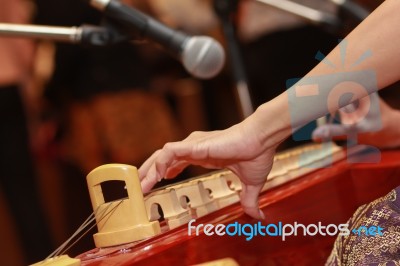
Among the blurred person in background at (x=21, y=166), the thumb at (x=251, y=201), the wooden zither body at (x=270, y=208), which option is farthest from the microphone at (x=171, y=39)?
the blurred person in background at (x=21, y=166)

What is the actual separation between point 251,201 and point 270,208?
0.16ft

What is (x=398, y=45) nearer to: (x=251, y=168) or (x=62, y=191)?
(x=251, y=168)

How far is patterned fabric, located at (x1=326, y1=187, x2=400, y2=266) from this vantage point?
0.74 metres

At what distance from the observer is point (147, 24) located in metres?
1.10

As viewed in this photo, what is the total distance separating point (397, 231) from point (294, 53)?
1023 millimetres

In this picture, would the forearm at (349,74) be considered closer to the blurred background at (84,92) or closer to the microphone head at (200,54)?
the microphone head at (200,54)

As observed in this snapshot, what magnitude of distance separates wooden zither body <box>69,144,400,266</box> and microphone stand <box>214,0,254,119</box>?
223 millimetres

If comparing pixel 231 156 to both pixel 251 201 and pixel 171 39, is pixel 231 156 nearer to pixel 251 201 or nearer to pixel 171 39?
pixel 251 201

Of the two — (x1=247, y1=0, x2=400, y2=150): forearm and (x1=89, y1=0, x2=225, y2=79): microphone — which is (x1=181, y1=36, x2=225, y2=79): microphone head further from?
(x1=247, y1=0, x2=400, y2=150): forearm

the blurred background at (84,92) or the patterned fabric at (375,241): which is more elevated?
the blurred background at (84,92)

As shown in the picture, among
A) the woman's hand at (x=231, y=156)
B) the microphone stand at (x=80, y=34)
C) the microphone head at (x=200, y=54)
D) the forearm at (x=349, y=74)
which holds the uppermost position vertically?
the microphone stand at (x=80, y=34)

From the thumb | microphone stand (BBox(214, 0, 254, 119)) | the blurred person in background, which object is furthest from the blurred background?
the thumb

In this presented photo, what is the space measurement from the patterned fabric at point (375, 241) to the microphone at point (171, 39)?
1.31 feet

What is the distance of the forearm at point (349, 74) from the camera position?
29.9 inches
